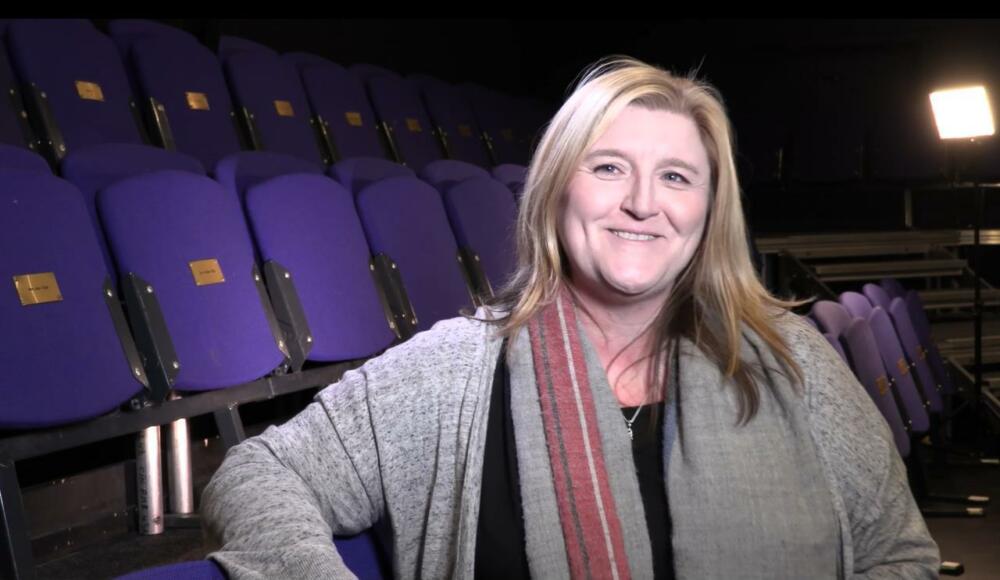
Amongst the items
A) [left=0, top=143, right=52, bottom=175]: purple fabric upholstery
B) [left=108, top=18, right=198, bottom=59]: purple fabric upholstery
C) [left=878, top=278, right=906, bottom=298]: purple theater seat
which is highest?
[left=108, top=18, right=198, bottom=59]: purple fabric upholstery

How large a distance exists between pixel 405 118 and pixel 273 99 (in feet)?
1.92

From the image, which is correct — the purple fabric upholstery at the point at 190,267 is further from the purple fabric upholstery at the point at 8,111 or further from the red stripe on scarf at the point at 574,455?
the red stripe on scarf at the point at 574,455

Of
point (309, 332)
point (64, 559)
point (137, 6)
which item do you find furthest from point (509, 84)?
point (64, 559)

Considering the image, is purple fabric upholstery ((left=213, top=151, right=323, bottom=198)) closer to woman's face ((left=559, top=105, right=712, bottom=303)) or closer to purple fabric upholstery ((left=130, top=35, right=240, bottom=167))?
purple fabric upholstery ((left=130, top=35, right=240, bottom=167))

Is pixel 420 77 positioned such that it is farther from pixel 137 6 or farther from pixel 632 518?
pixel 632 518

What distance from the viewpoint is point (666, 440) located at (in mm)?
828

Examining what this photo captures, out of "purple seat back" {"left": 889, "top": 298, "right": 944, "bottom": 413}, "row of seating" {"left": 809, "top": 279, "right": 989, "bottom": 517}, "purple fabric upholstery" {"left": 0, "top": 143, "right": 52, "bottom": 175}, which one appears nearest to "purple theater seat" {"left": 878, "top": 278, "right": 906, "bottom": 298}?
"row of seating" {"left": 809, "top": 279, "right": 989, "bottom": 517}

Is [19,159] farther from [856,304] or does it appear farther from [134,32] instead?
[856,304]

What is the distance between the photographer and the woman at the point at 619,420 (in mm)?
790

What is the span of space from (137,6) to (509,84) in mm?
2110

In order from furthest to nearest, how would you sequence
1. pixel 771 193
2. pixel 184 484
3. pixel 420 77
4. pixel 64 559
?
pixel 771 193 → pixel 420 77 → pixel 184 484 → pixel 64 559

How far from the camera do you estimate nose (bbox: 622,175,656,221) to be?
841mm

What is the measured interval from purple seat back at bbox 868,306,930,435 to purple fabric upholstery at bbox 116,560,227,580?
1919 millimetres

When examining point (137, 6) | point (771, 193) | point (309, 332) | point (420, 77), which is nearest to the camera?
point (309, 332)
